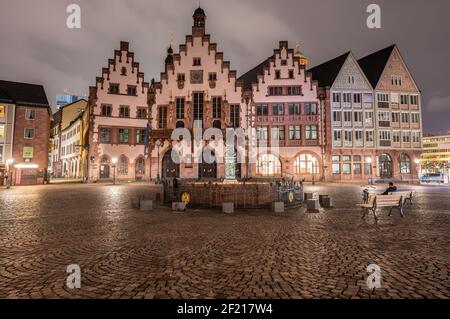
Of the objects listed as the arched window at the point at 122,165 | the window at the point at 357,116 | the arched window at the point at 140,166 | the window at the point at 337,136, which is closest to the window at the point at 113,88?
the arched window at the point at 122,165

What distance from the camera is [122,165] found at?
4250cm

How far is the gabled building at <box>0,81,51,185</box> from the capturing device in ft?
127

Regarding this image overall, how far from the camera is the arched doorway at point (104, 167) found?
41.6 m

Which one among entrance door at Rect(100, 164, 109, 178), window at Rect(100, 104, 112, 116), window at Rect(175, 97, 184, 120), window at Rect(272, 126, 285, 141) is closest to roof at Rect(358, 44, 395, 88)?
window at Rect(272, 126, 285, 141)

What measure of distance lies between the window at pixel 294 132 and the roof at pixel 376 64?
14126mm

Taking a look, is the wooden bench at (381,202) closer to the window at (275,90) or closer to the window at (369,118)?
the window at (275,90)

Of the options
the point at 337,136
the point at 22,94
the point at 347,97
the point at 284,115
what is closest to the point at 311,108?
the point at 284,115

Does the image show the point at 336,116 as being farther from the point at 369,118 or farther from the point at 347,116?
the point at 369,118

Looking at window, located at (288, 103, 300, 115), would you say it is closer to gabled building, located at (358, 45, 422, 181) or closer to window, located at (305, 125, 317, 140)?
window, located at (305, 125, 317, 140)

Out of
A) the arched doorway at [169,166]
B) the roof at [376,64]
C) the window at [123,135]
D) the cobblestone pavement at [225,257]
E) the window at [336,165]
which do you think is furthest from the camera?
the roof at [376,64]

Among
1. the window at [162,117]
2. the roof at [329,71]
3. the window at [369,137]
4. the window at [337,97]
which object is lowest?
the window at [369,137]

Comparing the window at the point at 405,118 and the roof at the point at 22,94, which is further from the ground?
the roof at the point at 22,94

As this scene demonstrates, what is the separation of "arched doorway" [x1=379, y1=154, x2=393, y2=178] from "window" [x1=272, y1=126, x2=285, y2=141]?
15.8 meters
